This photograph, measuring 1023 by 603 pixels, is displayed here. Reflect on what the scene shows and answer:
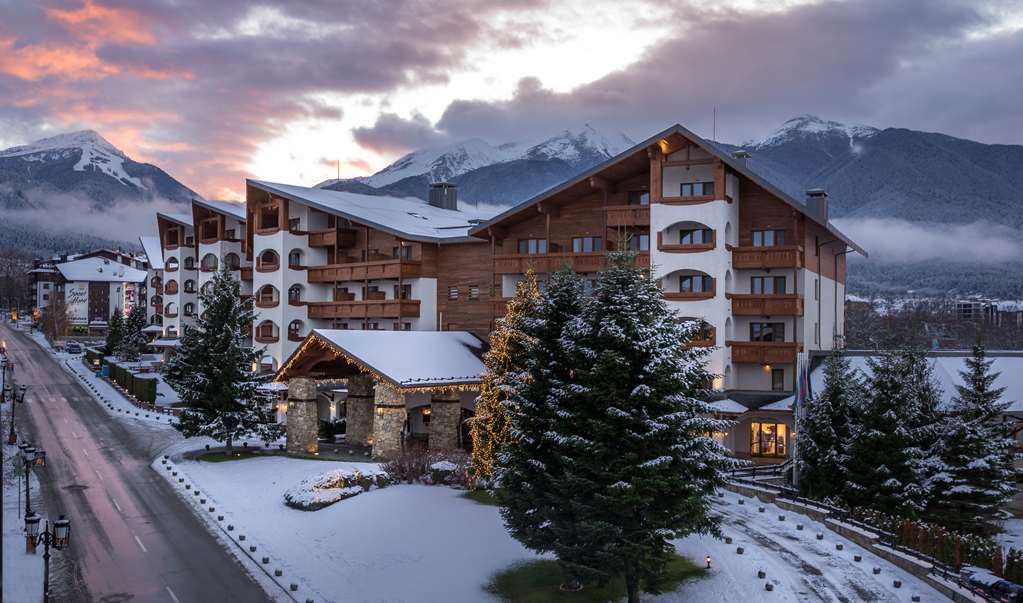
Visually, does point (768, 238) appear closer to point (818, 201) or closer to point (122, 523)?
point (818, 201)

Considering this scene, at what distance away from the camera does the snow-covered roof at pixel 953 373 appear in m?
41.7

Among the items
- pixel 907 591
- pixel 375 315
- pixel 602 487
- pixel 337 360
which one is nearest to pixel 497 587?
pixel 602 487

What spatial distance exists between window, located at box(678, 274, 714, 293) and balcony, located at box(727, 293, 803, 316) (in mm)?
1320

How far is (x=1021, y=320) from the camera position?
184000mm

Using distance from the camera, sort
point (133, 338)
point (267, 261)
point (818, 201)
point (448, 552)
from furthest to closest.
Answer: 1. point (133, 338)
2. point (267, 261)
3. point (818, 201)
4. point (448, 552)

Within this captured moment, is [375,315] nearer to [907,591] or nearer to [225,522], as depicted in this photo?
[225,522]

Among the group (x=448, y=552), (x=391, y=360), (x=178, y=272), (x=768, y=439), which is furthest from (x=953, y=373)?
(x=178, y=272)

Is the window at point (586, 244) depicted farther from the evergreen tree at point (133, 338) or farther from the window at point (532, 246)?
the evergreen tree at point (133, 338)

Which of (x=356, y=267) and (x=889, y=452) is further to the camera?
(x=356, y=267)

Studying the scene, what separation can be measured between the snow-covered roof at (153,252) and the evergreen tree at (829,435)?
94.1m

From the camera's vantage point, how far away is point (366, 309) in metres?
59.3

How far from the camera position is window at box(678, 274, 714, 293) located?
1827 inches

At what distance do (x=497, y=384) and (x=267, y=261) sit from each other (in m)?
39.4

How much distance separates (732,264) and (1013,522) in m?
18.4
